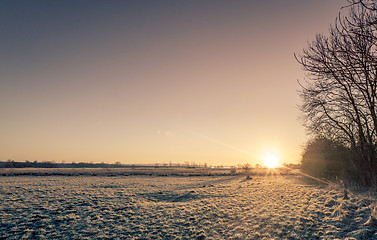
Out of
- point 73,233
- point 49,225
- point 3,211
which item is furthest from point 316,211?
point 3,211

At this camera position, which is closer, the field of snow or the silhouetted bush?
the field of snow

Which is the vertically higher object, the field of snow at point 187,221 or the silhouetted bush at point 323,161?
the silhouetted bush at point 323,161

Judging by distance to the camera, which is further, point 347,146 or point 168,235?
point 347,146

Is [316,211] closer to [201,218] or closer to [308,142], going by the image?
[201,218]

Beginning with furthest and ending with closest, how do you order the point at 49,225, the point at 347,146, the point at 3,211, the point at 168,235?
the point at 347,146 < the point at 3,211 < the point at 49,225 < the point at 168,235

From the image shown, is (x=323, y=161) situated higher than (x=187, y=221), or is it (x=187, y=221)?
(x=323, y=161)

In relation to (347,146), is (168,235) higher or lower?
lower

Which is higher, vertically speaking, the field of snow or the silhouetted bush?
the silhouetted bush

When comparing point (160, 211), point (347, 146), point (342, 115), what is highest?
point (342, 115)

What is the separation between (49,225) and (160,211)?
663 cm

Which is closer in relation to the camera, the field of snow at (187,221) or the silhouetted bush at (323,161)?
the field of snow at (187,221)

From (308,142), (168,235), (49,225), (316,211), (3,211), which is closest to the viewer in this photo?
(168,235)

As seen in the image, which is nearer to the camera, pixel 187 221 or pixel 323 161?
pixel 187 221

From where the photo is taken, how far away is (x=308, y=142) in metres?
34.3
